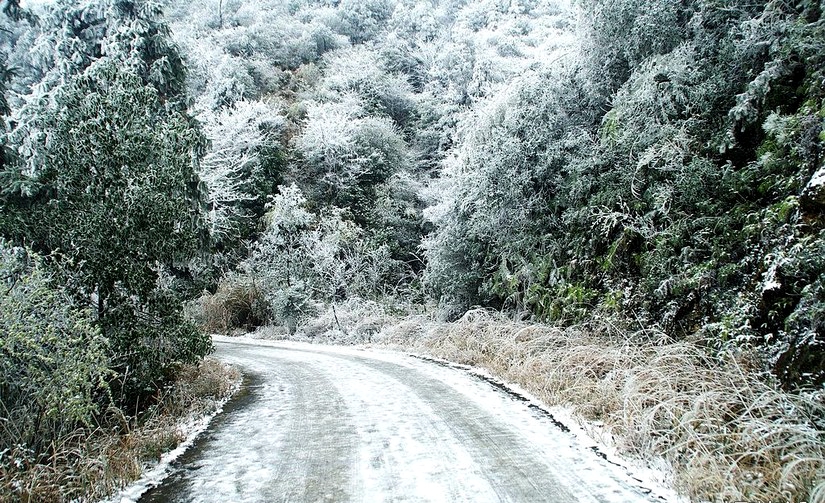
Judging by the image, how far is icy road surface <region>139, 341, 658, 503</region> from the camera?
11.9 ft

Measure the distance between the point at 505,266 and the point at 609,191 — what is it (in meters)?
3.33

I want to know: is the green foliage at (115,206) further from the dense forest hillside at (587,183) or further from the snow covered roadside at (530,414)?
the snow covered roadside at (530,414)

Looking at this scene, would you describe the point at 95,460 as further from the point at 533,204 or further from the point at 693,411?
the point at 533,204

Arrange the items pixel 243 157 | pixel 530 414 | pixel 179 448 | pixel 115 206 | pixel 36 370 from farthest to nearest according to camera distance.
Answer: pixel 243 157 < pixel 115 206 < pixel 530 414 < pixel 179 448 < pixel 36 370

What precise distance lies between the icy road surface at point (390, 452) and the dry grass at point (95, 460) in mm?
334

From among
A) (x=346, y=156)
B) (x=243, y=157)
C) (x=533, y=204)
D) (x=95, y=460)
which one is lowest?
(x=95, y=460)

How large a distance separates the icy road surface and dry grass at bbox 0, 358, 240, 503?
1.10 ft

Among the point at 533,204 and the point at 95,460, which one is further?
the point at 533,204

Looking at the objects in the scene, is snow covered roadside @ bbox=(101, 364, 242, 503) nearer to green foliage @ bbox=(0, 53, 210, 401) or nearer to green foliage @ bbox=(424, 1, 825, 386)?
green foliage @ bbox=(0, 53, 210, 401)

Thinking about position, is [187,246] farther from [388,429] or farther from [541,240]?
[541,240]

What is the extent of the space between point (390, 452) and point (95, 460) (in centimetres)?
245

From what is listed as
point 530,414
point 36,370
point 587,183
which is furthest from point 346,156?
point 36,370

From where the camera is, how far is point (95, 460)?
407cm

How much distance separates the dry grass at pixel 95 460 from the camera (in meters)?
3.71
